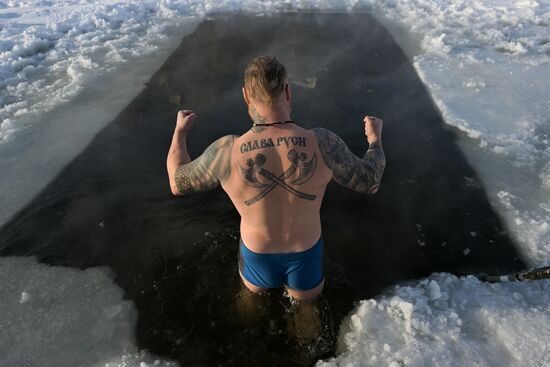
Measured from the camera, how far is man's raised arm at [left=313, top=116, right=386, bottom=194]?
7.57ft

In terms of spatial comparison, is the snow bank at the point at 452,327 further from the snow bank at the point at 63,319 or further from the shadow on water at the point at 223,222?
the snow bank at the point at 63,319

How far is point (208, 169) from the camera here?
2328 millimetres

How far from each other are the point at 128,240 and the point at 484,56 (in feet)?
20.8

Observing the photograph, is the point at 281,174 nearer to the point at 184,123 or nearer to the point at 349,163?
the point at 349,163

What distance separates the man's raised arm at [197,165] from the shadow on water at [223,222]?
1.12m

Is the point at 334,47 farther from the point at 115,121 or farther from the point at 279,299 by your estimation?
the point at 279,299

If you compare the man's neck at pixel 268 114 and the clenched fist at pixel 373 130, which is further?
the clenched fist at pixel 373 130

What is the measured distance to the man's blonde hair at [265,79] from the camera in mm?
2053

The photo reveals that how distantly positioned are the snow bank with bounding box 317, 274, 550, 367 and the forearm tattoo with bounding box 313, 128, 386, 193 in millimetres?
939

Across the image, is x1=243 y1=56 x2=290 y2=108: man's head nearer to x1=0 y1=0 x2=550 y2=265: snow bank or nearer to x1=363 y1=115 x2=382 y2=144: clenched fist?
x1=363 y1=115 x2=382 y2=144: clenched fist

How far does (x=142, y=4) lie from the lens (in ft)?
32.1

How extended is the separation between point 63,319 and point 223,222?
4.94ft

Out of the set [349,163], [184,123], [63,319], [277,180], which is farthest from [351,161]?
[63,319]

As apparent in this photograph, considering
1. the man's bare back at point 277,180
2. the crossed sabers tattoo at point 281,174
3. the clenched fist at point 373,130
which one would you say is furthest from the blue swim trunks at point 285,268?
the clenched fist at point 373,130
